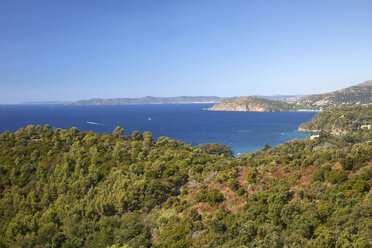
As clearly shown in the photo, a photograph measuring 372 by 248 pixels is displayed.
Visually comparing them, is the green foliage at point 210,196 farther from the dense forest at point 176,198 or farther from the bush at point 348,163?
the bush at point 348,163

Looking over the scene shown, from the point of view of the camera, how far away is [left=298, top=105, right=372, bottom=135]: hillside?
11281cm

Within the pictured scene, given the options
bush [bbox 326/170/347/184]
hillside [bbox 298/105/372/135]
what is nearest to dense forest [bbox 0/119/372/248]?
bush [bbox 326/170/347/184]

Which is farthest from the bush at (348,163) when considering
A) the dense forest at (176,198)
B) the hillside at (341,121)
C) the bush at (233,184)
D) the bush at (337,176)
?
the hillside at (341,121)

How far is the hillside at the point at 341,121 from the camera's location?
370ft

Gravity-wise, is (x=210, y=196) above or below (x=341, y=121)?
above

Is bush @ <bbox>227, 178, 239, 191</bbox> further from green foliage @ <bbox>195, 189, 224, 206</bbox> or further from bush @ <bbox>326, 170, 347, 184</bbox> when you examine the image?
bush @ <bbox>326, 170, 347, 184</bbox>

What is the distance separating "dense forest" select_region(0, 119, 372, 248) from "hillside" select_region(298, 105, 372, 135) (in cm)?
9976

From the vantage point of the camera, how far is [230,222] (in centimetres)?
2122

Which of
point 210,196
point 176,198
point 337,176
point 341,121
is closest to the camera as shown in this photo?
point 337,176

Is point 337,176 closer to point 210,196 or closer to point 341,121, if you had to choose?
point 210,196

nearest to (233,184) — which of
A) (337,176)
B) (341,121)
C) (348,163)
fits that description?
(337,176)

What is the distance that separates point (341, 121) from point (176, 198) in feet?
397

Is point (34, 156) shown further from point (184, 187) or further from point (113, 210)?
point (184, 187)

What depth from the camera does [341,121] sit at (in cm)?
11969
